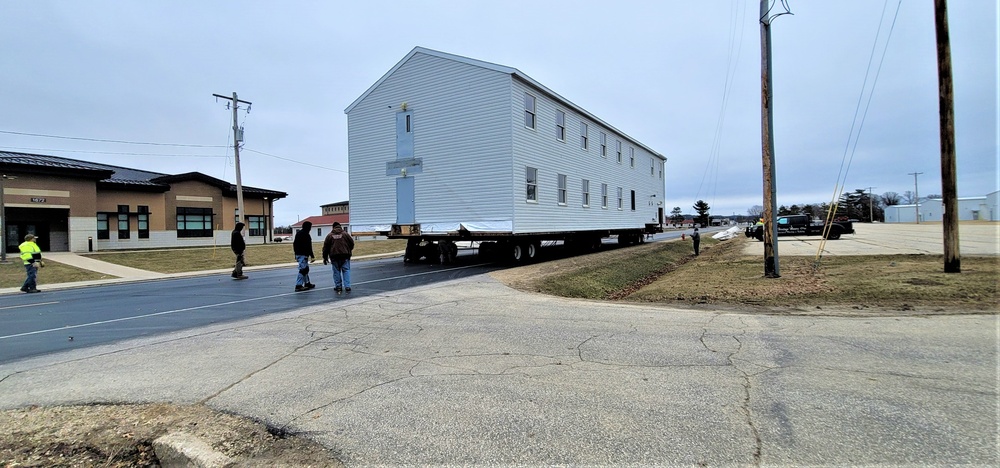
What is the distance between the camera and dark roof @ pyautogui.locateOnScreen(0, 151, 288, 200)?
30.7 meters

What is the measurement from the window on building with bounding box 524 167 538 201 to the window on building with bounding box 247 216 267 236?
34.9 meters

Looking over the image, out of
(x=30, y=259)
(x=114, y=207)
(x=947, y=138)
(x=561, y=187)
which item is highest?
(x=114, y=207)

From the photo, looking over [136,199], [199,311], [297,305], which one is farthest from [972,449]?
[136,199]

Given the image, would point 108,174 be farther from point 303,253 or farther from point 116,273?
point 303,253

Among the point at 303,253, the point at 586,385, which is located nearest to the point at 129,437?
the point at 586,385

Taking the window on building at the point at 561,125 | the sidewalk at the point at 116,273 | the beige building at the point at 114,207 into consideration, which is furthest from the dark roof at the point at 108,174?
the window on building at the point at 561,125

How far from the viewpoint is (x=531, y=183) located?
1839 cm

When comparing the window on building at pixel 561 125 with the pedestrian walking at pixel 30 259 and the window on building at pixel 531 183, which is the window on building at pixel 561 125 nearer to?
the window on building at pixel 531 183

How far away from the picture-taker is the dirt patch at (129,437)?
10.9 ft

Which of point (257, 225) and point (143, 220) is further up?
point (143, 220)

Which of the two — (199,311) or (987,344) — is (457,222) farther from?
(987,344)

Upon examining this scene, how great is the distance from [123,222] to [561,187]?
116 feet

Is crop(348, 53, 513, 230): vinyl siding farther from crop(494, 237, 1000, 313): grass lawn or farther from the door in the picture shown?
crop(494, 237, 1000, 313): grass lawn

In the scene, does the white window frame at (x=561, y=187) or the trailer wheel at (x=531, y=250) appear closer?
the trailer wheel at (x=531, y=250)
